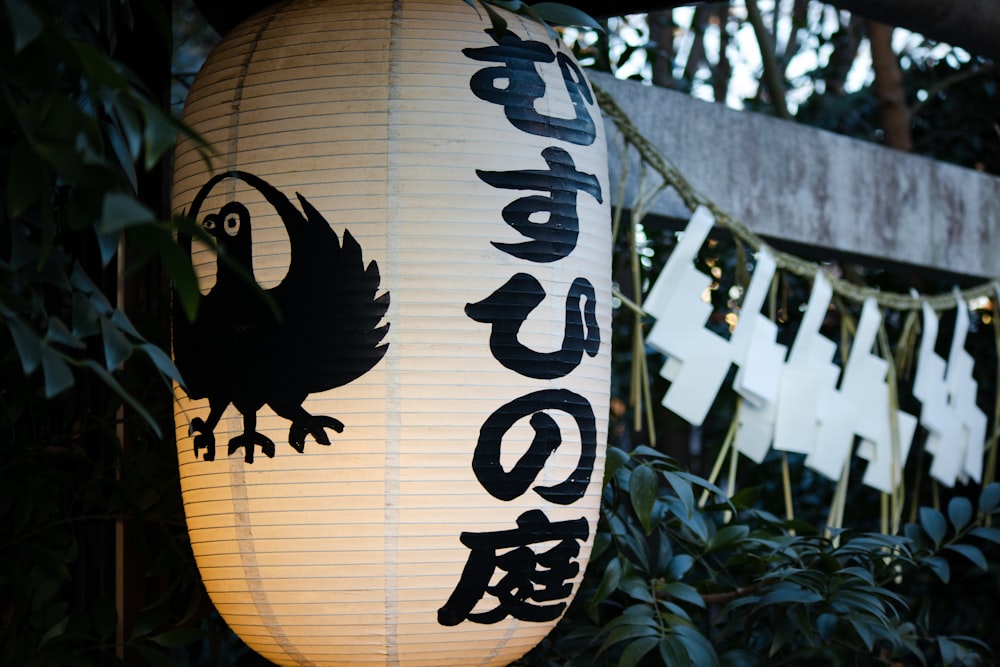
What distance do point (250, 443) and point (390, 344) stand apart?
0.63ft

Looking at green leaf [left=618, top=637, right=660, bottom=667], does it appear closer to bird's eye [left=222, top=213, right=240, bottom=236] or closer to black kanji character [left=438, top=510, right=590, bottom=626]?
black kanji character [left=438, top=510, right=590, bottom=626]

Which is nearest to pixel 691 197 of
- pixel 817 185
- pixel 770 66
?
pixel 817 185

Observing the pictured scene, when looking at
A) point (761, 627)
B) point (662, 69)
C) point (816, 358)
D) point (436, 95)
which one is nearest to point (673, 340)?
point (816, 358)

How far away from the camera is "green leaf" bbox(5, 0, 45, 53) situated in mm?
626

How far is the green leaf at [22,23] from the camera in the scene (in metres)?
0.63

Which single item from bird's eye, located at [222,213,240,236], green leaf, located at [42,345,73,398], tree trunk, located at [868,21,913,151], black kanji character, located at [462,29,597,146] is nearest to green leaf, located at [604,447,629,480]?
black kanji character, located at [462,29,597,146]

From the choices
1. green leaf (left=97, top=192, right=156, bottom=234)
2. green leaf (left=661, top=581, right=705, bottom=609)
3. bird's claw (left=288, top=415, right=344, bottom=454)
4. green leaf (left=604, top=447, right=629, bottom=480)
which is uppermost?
green leaf (left=97, top=192, right=156, bottom=234)

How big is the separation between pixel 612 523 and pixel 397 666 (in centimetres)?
59

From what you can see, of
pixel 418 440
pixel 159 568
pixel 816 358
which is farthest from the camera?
pixel 816 358

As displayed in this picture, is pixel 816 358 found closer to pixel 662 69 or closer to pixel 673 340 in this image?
pixel 673 340

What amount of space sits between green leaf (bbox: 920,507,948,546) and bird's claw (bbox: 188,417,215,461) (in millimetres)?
1239

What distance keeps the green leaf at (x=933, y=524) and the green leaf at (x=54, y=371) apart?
153cm

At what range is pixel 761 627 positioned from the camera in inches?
76.3

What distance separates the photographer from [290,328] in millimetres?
1165
